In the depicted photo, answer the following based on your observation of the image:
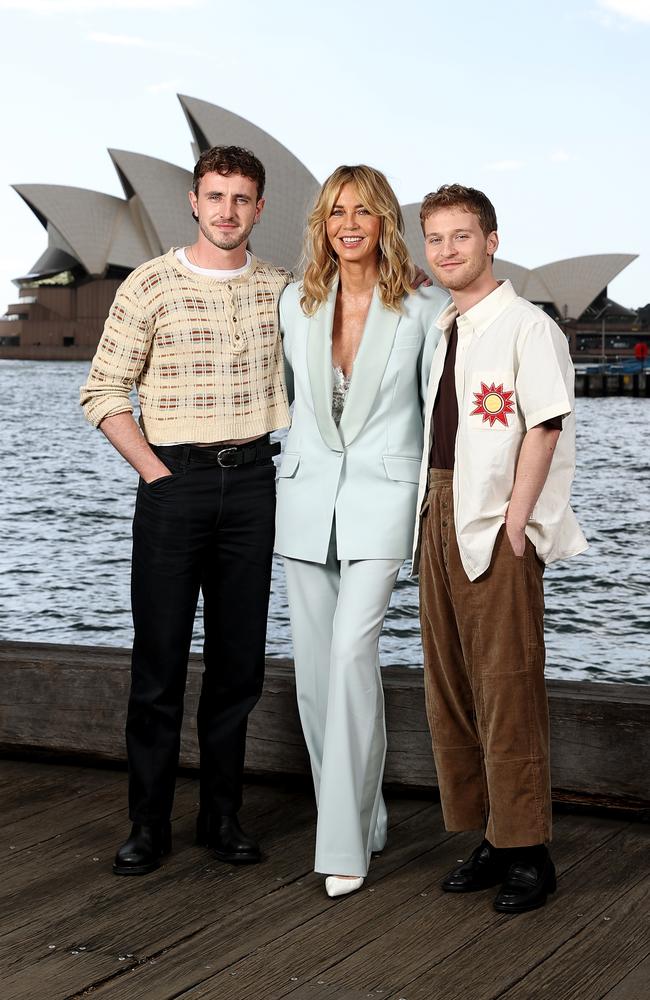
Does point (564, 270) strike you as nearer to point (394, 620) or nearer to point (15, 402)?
point (15, 402)

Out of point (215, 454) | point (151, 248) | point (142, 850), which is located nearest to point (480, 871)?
point (142, 850)

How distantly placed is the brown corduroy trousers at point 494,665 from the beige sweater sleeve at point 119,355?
0.57m

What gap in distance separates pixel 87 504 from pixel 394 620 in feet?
21.2

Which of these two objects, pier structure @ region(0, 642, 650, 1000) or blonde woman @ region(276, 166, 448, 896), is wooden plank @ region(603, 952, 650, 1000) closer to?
pier structure @ region(0, 642, 650, 1000)

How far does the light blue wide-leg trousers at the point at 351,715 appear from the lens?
78.1 inches

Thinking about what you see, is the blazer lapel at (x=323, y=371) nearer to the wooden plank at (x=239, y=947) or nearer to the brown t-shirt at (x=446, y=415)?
the brown t-shirt at (x=446, y=415)

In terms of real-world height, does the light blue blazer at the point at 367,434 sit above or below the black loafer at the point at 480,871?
above

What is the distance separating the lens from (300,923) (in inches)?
72.4

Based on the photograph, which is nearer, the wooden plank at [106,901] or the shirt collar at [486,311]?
the wooden plank at [106,901]

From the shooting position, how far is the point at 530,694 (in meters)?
1.88

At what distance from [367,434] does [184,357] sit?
1.15 feet

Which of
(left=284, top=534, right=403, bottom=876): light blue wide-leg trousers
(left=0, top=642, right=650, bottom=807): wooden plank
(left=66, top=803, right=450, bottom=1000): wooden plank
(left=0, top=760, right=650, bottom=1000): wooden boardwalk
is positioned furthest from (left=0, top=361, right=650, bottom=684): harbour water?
(left=66, top=803, right=450, bottom=1000): wooden plank

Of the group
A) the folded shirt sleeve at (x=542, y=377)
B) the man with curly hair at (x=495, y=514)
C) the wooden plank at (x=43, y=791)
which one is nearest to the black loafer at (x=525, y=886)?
the man with curly hair at (x=495, y=514)

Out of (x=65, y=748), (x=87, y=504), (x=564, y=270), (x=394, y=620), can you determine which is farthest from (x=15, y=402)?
(x=564, y=270)
